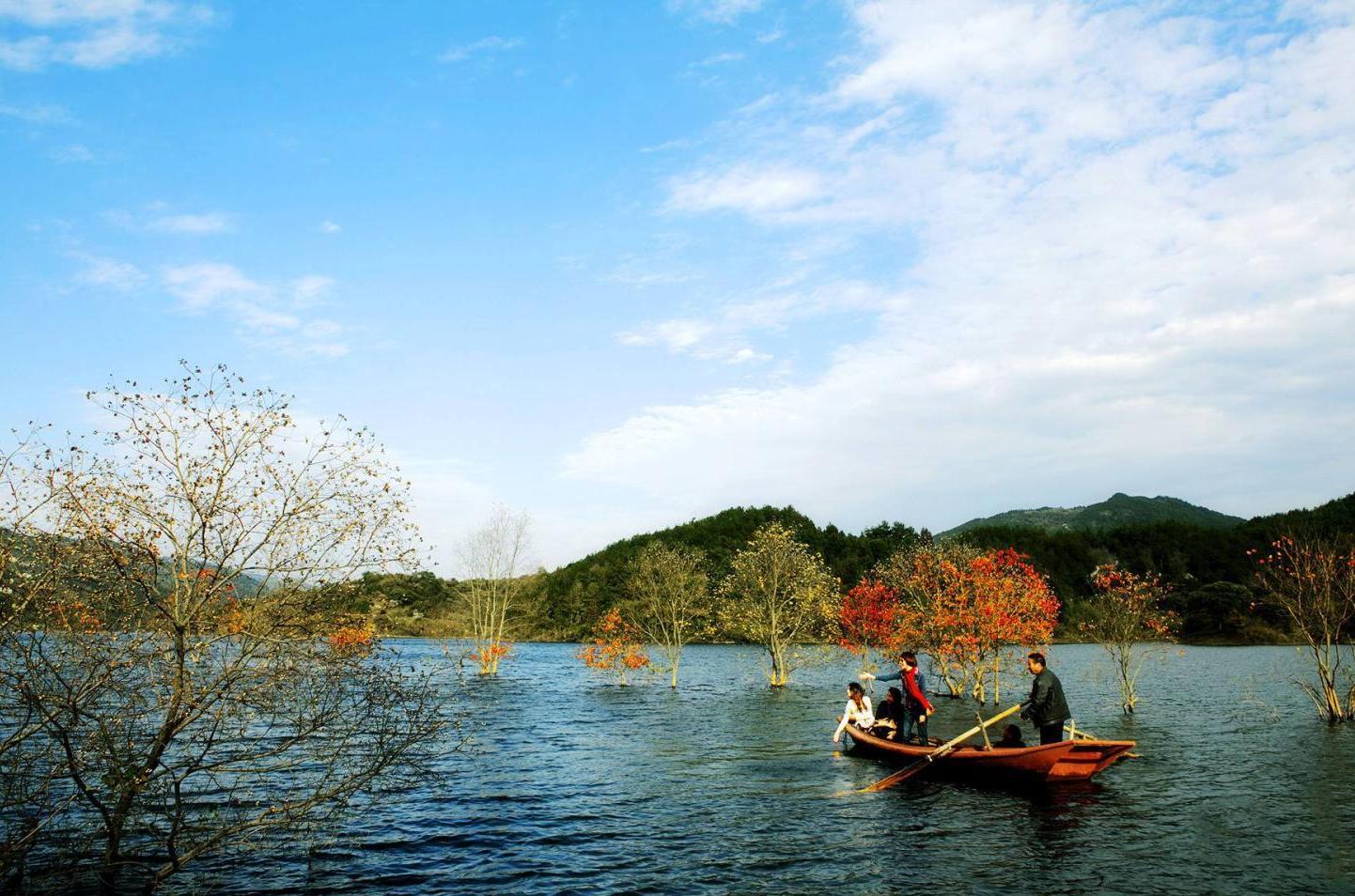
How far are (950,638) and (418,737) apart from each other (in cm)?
3235

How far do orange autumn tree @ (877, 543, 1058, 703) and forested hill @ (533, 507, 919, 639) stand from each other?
8961cm

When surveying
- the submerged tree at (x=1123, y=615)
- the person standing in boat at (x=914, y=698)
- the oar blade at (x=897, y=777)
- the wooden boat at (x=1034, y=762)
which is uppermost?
the submerged tree at (x=1123, y=615)

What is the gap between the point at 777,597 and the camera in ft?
176

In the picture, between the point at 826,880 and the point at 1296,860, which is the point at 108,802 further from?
the point at 1296,860

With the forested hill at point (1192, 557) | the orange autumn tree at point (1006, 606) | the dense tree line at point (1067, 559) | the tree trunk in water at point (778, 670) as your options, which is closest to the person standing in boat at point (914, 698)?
the orange autumn tree at point (1006, 606)

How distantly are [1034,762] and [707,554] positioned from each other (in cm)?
12967

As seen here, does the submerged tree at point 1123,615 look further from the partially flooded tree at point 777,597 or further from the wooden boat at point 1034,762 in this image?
the partially flooded tree at point 777,597

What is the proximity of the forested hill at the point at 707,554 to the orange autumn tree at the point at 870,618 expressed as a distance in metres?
79.6

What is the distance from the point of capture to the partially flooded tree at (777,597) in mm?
52688

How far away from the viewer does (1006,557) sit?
4075 centimetres

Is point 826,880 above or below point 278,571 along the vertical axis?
below

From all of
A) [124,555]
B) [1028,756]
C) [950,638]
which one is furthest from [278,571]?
[950,638]

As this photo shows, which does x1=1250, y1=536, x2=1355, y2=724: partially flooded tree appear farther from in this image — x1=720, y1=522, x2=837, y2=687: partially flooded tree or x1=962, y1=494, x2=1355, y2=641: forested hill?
x1=962, y1=494, x2=1355, y2=641: forested hill

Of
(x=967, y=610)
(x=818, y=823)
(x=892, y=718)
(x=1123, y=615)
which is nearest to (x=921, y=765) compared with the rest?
(x=892, y=718)
